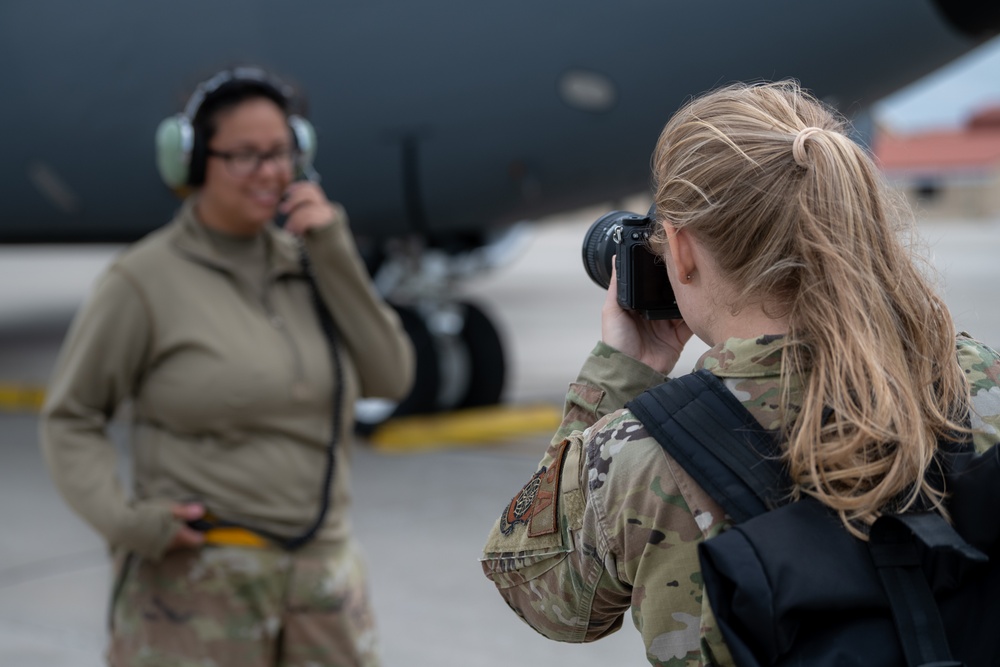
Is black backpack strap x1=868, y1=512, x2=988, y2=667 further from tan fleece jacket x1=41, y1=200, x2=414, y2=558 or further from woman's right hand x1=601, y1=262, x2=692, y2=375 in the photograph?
tan fleece jacket x1=41, y1=200, x2=414, y2=558

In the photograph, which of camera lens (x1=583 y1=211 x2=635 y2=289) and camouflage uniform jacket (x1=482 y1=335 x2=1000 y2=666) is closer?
camouflage uniform jacket (x1=482 y1=335 x2=1000 y2=666)

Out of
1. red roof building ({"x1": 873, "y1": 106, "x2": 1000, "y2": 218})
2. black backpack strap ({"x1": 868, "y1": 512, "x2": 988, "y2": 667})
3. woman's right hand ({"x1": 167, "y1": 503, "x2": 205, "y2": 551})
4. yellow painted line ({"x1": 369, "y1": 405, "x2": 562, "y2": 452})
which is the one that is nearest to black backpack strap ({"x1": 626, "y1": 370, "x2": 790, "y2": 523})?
black backpack strap ({"x1": 868, "y1": 512, "x2": 988, "y2": 667})

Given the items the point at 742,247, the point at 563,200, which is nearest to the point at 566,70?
the point at 563,200

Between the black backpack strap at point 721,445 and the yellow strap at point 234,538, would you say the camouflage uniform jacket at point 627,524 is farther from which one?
the yellow strap at point 234,538

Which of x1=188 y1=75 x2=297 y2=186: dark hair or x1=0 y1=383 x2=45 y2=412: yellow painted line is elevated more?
x1=188 y1=75 x2=297 y2=186: dark hair

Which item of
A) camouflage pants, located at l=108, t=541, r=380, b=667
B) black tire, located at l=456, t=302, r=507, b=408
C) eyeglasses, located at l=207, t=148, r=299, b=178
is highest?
eyeglasses, located at l=207, t=148, r=299, b=178

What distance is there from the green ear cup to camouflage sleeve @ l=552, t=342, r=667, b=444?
1387 mm

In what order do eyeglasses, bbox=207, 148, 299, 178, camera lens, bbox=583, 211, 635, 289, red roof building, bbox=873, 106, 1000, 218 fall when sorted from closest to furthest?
camera lens, bbox=583, 211, 635, 289
eyeglasses, bbox=207, 148, 299, 178
red roof building, bbox=873, 106, 1000, 218

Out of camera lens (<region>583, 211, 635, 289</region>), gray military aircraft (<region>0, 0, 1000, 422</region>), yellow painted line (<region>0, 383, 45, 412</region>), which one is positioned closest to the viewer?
camera lens (<region>583, 211, 635, 289</region>)

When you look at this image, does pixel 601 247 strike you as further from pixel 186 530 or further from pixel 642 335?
pixel 186 530

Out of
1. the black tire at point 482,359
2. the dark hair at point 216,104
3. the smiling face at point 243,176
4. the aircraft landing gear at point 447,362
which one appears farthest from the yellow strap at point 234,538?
the black tire at point 482,359

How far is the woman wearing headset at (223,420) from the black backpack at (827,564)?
132 cm

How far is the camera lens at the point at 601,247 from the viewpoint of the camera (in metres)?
1.45

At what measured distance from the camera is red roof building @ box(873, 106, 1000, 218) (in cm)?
4509
